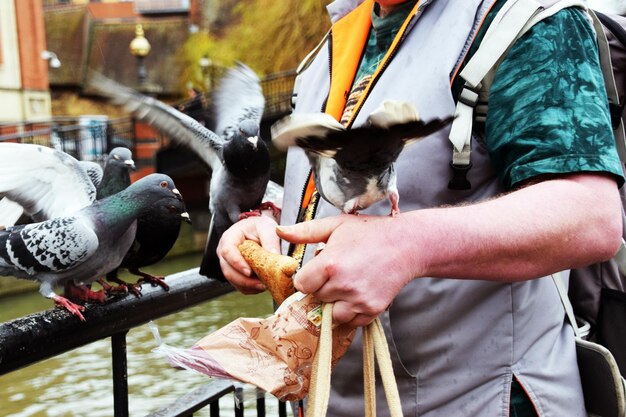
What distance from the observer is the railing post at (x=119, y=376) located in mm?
1760

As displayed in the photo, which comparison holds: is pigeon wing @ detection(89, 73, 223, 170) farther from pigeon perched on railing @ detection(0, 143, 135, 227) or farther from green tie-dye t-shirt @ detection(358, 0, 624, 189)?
green tie-dye t-shirt @ detection(358, 0, 624, 189)

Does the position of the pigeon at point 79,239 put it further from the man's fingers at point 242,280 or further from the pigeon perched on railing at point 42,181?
the man's fingers at point 242,280

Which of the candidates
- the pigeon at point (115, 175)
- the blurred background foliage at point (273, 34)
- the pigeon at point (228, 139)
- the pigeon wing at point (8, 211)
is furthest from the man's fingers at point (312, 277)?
the blurred background foliage at point (273, 34)

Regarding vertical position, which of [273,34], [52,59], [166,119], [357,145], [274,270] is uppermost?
[357,145]

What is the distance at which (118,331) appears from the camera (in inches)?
69.9

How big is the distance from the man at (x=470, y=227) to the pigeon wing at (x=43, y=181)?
123cm

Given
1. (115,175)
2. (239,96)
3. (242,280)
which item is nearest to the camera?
(242,280)

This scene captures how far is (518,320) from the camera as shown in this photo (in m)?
1.33

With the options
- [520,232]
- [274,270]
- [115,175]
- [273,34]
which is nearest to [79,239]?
[115,175]

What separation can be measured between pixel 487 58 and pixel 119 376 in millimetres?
1186

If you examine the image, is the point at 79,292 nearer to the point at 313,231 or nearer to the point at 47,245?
the point at 47,245

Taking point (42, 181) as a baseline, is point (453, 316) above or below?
above

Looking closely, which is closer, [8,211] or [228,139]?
[8,211]

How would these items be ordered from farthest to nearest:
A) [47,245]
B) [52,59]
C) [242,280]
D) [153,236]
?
[52,59], [153,236], [47,245], [242,280]
